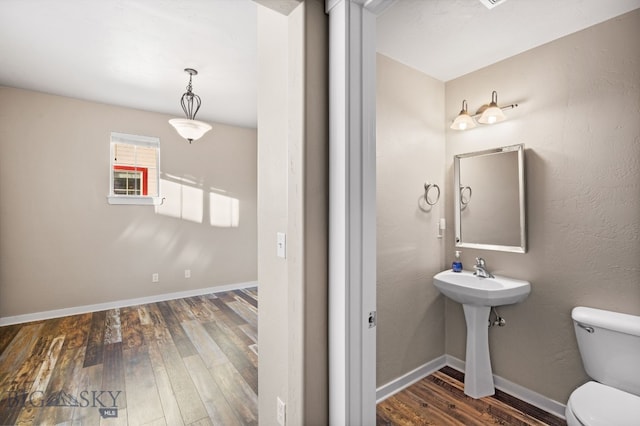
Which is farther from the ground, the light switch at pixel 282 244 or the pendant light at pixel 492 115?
the pendant light at pixel 492 115

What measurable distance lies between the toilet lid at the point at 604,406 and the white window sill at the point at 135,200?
4.50m

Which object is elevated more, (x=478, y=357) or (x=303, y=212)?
(x=303, y=212)

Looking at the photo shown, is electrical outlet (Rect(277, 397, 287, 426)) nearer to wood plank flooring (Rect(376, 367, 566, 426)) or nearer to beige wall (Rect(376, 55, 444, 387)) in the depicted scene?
wood plank flooring (Rect(376, 367, 566, 426))

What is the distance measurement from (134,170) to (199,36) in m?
2.44

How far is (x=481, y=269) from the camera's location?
2.27m

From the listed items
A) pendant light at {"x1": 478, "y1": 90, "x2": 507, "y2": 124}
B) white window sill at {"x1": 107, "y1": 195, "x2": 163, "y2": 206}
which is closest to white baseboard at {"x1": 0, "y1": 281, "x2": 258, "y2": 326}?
white window sill at {"x1": 107, "y1": 195, "x2": 163, "y2": 206}

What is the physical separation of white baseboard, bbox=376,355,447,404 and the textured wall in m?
0.43

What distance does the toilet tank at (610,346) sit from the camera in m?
1.54

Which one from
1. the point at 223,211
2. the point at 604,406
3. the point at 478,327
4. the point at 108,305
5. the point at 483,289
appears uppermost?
the point at 223,211

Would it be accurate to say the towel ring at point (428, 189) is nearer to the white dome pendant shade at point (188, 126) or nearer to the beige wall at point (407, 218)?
the beige wall at point (407, 218)

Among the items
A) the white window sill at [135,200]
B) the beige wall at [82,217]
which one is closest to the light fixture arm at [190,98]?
the beige wall at [82,217]

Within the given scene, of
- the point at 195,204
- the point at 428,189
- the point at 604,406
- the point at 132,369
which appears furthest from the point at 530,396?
the point at 195,204

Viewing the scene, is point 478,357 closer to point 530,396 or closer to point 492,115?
point 530,396

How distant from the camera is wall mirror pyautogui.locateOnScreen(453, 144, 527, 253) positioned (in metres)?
2.12
